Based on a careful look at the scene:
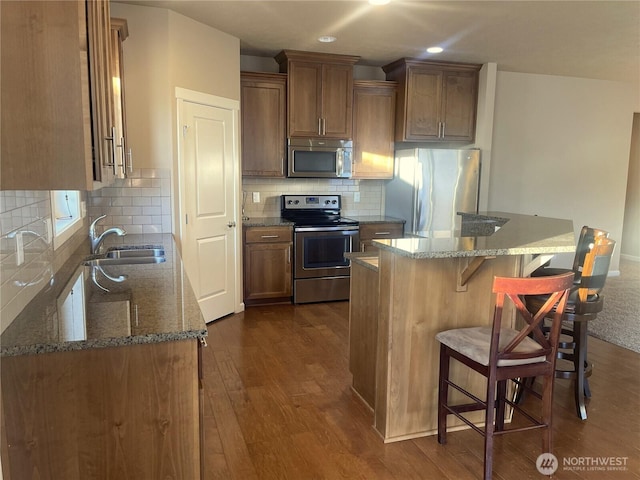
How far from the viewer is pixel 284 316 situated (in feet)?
15.1

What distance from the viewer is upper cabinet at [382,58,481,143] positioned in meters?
5.12

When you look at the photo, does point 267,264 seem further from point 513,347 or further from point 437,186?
point 513,347

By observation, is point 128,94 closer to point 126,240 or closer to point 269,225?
point 126,240

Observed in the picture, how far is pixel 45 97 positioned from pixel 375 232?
4190 millimetres

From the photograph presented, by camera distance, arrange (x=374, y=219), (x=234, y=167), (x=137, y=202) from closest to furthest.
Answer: (x=137, y=202)
(x=234, y=167)
(x=374, y=219)

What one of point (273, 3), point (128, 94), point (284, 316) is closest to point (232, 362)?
point (284, 316)

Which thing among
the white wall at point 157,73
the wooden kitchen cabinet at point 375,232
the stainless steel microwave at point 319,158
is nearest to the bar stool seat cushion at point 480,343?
the white wall at point 157,73

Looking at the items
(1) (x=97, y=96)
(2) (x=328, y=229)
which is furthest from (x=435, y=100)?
(1) (x=97, y=96)

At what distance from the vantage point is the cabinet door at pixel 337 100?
4.96 meters

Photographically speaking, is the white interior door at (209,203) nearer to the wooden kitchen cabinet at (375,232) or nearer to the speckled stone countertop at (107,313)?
the wooden kitchen cabinet at (375,232)

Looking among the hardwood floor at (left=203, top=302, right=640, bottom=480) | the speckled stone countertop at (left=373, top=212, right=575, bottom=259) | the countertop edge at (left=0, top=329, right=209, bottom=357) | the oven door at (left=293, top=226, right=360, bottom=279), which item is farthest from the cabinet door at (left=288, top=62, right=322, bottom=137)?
the countertop edge at (left=0, top=329, right=209, bottom=357)

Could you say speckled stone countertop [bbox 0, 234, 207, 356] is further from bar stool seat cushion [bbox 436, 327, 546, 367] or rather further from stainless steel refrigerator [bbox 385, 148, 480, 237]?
stainless steel refrigerator [bbox 385, 148, 480, 237]

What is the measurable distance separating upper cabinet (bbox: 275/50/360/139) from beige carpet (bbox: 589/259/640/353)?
122 inches

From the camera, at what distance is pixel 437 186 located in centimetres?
505
